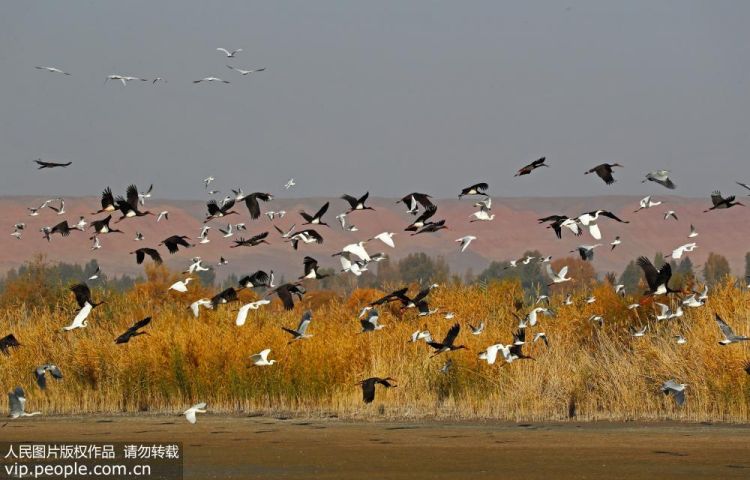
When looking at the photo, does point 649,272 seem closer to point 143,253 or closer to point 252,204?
point 252,204

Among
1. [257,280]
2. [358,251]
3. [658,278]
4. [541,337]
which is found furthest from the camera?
[541,337]

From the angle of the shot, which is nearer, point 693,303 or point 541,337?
point 693,303

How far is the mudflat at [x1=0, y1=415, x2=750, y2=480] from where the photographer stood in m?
22.7

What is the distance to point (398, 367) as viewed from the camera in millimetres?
33531

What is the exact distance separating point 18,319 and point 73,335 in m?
2.44

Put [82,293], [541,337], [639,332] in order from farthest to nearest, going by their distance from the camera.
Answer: [541,337] → [639,332] → [82,293]

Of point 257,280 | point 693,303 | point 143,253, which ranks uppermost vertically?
point 143,253

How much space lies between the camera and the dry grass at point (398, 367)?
103 ft

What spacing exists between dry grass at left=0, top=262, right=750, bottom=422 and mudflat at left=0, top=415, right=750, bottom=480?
54.7 inches

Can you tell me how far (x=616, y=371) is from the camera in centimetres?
3189

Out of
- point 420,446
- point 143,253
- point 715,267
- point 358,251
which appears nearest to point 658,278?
point 420,446

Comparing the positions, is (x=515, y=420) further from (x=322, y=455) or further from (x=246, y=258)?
(x=246, y=258)

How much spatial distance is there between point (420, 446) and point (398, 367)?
23.8 ft

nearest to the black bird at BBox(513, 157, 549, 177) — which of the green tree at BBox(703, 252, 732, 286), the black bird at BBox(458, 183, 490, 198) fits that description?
the black bird at BBox(458, 183, 490, 198)
